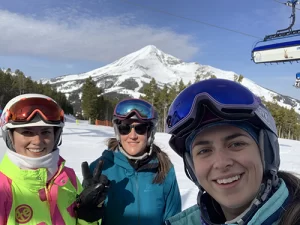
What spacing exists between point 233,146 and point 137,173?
1.56m

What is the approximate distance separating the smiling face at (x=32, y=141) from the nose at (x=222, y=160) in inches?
65.6

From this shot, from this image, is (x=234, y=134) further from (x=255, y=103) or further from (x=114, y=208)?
(x=114, y=208)

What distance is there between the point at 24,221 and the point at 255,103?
75.7 inches

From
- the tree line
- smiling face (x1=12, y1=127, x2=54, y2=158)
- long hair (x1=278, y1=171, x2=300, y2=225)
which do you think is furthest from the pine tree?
long hair (x1=278, y1=171, x2=300, y2=225)

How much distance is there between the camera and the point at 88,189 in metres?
2.37

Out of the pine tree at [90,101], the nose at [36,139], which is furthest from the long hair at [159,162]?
the pine tree at [90,101]

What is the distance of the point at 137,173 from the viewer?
2764 mm

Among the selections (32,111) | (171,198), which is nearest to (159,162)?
(171,198)

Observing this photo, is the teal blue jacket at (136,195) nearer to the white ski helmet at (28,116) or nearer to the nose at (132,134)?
the nose at (132,134)

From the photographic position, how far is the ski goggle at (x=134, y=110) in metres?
3.01

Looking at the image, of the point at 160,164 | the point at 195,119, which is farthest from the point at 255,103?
the point at 160,164

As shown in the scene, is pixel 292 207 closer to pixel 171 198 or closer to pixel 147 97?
pixel 171 198

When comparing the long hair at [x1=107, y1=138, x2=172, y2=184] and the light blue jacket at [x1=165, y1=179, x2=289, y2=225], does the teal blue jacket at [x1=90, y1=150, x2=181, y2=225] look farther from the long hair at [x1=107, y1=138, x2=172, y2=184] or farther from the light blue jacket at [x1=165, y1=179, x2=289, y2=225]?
the light blue jacket at [x1=165, y1=179, x2=289, y2=225]

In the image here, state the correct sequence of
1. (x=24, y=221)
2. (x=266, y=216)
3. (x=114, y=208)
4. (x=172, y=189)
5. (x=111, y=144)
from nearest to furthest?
(x=266, y=216) → (x=24, y=221) → (x=114, y=208) → (x=172, y=189) → (x=111, y=144)
